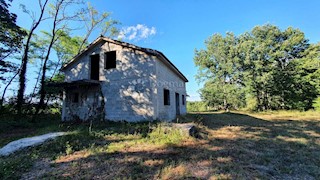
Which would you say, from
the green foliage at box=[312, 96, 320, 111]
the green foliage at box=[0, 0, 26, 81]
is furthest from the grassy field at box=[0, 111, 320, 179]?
the green foliage at box=[312, 96, 320, 111]

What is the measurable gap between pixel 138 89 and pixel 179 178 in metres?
7.02

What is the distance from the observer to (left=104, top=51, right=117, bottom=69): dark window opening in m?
11.3

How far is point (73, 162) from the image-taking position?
4.30 meters

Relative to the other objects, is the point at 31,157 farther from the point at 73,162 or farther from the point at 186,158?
the point at 186,158

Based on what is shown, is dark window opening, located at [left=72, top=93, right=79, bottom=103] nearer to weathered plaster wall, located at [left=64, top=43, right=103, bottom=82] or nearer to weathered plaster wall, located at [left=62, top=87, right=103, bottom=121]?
weathered plaster wall, located at [left=62, top=87, right=103, bottom=121]

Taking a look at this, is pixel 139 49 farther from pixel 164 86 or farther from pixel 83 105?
pixel 83 105

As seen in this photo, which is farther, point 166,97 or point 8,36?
point 8,36

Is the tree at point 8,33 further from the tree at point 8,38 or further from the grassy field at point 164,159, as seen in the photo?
the grassy field at point 164,159

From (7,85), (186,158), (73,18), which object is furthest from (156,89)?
(7,85)

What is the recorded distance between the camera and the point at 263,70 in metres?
23.3

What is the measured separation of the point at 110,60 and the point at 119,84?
2415 millimetres

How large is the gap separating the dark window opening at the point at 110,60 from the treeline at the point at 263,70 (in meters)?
17.5

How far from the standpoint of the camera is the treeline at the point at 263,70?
→ 2241 centimetres

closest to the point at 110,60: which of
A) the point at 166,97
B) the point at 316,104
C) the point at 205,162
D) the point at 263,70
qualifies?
the point at 166,97
